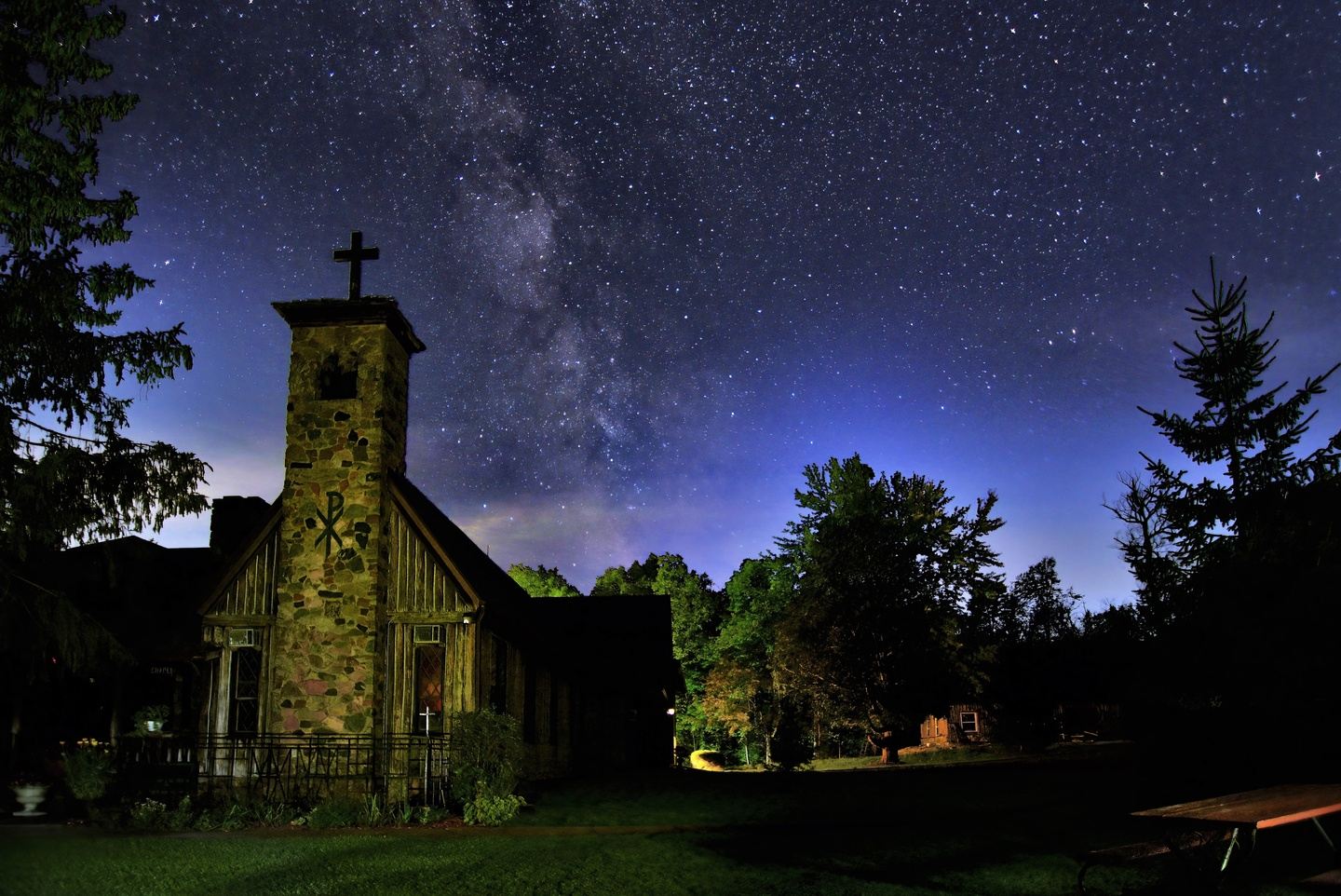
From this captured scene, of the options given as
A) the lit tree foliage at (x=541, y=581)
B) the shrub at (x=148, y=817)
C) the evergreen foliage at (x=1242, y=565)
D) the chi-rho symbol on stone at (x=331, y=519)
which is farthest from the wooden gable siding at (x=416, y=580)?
the lit tree foliage at (x=541, y=581)

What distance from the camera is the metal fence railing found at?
16016mm

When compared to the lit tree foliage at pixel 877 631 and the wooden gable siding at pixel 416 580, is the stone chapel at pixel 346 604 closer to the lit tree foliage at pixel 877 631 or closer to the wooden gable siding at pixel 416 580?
the wooden gable siding at pixel 416 580

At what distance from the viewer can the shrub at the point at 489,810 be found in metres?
14.7

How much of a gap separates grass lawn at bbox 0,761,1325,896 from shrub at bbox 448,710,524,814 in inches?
30.6

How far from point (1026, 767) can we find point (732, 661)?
69.7ft

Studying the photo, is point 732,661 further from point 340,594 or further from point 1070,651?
point 340,594

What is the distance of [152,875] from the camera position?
10.2 meters

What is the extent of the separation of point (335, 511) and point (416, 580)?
1.97 meters

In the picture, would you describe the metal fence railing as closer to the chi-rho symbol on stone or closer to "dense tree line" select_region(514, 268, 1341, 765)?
the chi-rho symbol on stone

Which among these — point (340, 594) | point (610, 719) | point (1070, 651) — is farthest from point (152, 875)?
point (1070, 651)

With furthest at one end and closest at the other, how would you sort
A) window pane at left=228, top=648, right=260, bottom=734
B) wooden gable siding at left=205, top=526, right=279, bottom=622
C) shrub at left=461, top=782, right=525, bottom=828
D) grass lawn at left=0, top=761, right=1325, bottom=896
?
wooden gable siding at left=205, top=526, right=279, bottom=622 < window pane at left=228, top=648, right=260, bottom=734 < shrub at left=461, top=782, right=525, bottom=828 < grass lawn at left=0, top=761, right=1325, bottom=896

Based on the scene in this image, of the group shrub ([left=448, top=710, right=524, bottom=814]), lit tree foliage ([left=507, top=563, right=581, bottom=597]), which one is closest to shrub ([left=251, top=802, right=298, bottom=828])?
shrub ([left=448, top=710, right=524, bottom=814])

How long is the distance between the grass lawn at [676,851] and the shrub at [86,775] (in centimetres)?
100

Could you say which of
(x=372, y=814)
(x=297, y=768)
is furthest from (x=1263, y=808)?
(x=297, y=768)
